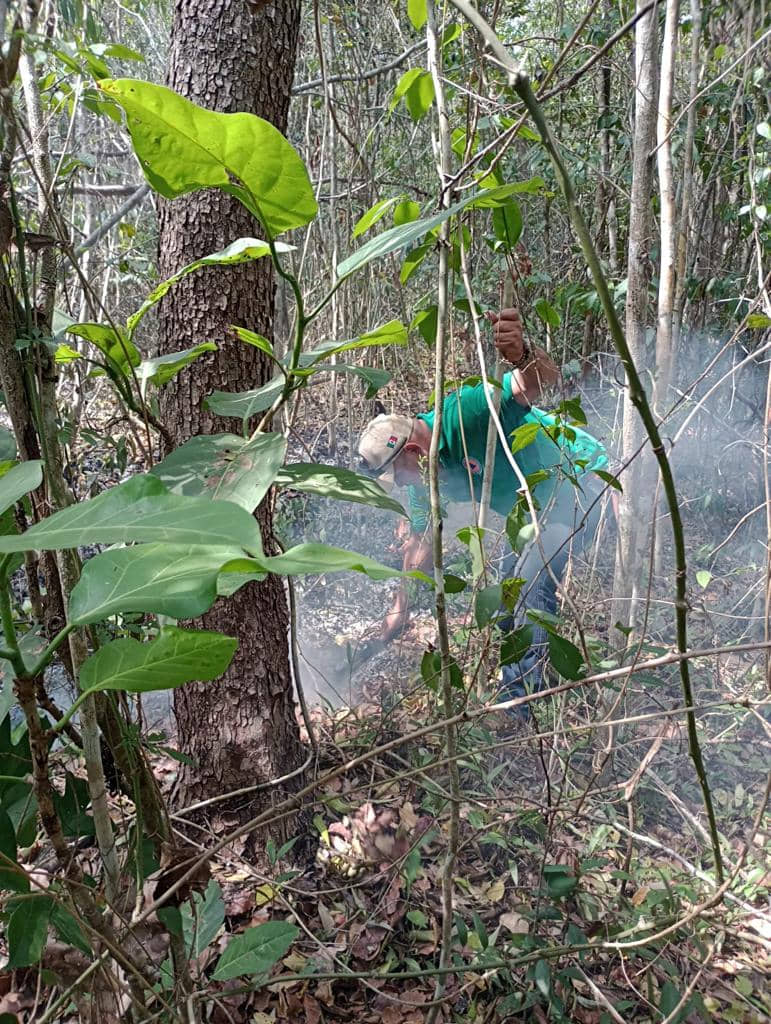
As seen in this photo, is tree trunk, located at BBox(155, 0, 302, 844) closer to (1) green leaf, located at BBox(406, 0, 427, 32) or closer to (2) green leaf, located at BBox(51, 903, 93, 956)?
(1) green leaf, located at BBox(406, 0, 427, 32)

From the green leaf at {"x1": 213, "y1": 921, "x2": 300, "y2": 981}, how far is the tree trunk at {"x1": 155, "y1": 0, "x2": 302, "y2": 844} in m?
0.62

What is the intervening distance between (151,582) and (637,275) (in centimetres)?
173

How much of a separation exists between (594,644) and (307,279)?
12.9 ft

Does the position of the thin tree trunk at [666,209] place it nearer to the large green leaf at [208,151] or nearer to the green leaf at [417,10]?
the green leaf at [417,10]

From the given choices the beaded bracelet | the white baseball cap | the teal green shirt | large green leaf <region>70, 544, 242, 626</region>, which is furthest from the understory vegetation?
the white baseball cap

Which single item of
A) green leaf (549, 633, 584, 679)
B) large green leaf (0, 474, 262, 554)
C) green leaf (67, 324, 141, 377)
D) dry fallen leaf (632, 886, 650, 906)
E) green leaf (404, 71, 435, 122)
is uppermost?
green leaf (404, 71, 435, 122)

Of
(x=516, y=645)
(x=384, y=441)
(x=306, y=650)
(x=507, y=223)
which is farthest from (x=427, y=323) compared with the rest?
(x=306, y=650)

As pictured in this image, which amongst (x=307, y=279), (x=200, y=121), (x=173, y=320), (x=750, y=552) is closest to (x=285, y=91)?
(x=173, y=320)

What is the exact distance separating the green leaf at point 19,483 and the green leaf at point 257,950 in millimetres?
692

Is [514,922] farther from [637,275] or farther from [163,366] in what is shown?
[637,275]

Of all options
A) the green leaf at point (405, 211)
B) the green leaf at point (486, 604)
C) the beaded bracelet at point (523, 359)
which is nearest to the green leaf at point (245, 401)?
the green leaf at point (405, 211)

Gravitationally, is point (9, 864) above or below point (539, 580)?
above

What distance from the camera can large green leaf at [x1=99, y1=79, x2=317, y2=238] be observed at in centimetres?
57

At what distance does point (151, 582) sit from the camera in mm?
464
